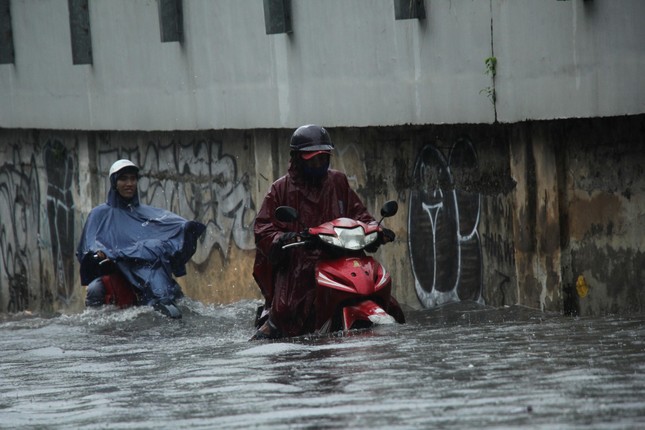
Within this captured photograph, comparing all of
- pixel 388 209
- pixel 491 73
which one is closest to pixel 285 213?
pixel 388 209

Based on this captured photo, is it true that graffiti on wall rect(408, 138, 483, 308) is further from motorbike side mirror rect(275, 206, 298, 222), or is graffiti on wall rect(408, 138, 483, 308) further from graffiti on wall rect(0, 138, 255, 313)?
motorbike side mirror rect(275, 206, 298, 222)

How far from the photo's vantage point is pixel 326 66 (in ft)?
55.6

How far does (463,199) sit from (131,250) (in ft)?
10.5

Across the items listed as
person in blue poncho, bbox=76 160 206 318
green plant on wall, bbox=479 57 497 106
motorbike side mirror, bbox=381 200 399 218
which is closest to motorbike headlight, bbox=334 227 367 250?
motorbike side mirror, bbox=381 200 399 218

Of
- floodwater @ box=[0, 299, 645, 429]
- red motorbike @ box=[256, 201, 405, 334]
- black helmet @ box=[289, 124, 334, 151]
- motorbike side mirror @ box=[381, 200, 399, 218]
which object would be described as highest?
black helmet @ box=[289, 124, 334, 151]

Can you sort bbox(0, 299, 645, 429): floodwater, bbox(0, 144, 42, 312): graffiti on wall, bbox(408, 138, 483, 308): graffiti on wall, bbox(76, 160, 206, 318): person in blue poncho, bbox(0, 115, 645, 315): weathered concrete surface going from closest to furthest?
bbox(0, 299, 645, 429): floodwater < bbox(0, 115, 645, 315): weathered concrete surface < bbox(408, 138, 483, 308): graffiti on wall < bbox(76, 160, 206, 318): person in blue poncho < bbox(0, 144, 42, 312): graffiti on wall

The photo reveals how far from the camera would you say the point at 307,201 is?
11602mm

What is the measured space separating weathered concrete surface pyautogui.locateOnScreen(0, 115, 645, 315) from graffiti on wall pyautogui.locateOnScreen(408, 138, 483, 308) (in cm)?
1

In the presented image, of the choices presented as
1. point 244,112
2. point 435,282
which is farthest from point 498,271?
point 244,112

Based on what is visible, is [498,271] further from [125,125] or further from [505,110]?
[125,125]

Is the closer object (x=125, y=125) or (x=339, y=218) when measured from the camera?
(x=339, y=218)

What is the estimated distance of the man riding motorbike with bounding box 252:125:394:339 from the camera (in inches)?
451

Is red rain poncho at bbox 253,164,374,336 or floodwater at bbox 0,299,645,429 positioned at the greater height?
red rain poncho at bbox 253,164,374,336

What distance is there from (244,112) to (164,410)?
1086 centimetres
